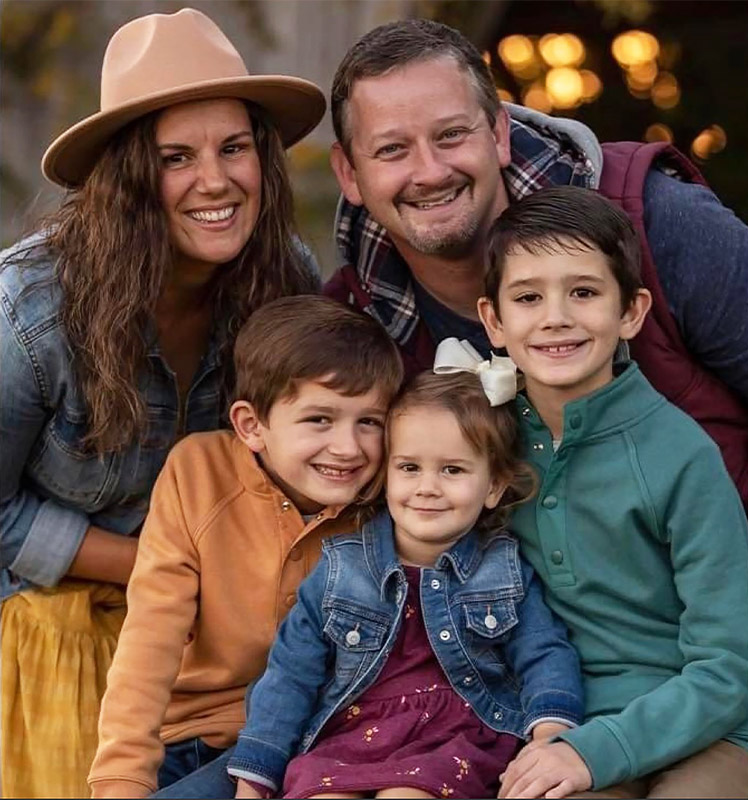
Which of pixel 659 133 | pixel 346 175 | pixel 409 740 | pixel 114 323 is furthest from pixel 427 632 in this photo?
pixel 659 133

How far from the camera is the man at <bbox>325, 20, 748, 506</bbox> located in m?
3.27

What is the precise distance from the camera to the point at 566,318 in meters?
2.89

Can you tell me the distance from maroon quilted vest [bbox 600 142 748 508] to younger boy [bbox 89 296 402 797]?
21.6 inches

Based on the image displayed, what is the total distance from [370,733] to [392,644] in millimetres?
163

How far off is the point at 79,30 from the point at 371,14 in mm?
1058

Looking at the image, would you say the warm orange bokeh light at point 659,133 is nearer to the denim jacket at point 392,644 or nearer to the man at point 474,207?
the man at point 474,207

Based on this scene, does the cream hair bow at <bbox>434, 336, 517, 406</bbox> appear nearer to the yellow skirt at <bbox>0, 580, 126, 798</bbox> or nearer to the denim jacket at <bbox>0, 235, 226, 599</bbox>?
the denim jacket at <bbox>0, 235, 226, 599</bbox>

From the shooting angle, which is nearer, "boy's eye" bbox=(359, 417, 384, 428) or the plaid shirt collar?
"boy's eye" bbox=(359, 417, 384, 428)

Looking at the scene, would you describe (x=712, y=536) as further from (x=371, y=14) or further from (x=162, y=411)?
(x=371, y=14)

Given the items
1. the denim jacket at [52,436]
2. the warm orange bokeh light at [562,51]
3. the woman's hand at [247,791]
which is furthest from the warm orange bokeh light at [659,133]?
the woman's hand at [247,791]

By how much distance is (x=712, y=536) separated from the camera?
2826 mm

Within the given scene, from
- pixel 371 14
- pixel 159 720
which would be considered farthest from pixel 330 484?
pixel 371 14

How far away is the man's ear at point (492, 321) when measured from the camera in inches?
121

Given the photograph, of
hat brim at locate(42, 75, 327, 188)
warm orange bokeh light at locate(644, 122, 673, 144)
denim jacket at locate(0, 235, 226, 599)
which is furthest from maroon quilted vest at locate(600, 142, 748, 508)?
warm orange bokeh light at locate(644, 122, 673, 144)
